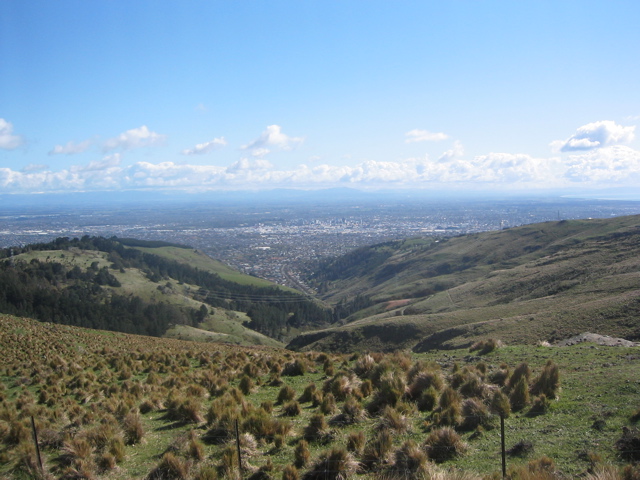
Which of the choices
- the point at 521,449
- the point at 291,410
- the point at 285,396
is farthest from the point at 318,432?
the point at 521,449

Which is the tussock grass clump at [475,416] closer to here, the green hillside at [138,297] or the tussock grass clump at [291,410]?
the tussock grass clump at [291,410]

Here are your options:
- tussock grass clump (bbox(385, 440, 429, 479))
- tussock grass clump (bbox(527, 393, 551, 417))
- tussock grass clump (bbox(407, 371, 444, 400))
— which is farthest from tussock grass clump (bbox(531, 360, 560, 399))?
tussock grass clump (bbox(385, 440, 429, 479))

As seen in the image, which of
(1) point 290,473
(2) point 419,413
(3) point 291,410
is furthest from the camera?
(3) point 291,410

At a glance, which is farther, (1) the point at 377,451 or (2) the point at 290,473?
(1) the point at 377,451

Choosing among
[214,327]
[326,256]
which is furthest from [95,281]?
[326,256]

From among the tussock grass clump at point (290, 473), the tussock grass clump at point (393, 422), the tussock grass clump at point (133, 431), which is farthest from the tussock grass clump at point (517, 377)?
the tussock grass clump at point (133, 431)

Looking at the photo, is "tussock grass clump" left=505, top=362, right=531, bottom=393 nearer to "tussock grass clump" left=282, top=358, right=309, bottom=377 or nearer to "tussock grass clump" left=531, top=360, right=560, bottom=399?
"tussock grass clump" left=531, top=360, right=560, bottom=399

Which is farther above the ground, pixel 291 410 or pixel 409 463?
pixel 409 463

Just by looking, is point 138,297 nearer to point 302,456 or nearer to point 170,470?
point 170,470
